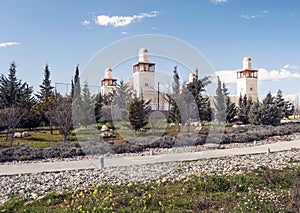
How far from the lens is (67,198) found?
4988 mm

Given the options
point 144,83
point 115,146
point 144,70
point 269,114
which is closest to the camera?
point 144,70

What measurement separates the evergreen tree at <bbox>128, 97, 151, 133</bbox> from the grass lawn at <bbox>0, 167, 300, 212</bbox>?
9.95 metres

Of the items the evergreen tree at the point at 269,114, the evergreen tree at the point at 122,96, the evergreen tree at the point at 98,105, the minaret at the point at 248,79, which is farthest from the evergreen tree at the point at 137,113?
the minaret at the point at 248,79

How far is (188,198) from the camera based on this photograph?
15.5 ft

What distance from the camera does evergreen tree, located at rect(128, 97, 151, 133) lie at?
617 inches

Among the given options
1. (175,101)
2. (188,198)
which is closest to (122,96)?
(175,101)

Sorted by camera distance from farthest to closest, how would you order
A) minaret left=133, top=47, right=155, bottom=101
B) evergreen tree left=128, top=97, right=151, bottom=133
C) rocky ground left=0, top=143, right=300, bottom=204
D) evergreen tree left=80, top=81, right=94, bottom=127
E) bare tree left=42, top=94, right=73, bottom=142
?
evergreen tree left=80, top=81, right=94, bottom=127, evergreen tree left=128, top=97, right=151, bottom=133, bare tree left=42, top=94, right=73, bottom=142, minaret left=133, top=47, right=155, bottom=101, rocky ground left=0, top=143, right=300, bottom=204

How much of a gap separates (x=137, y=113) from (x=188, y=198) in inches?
448

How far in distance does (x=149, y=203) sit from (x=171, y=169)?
→ 10.6 feet

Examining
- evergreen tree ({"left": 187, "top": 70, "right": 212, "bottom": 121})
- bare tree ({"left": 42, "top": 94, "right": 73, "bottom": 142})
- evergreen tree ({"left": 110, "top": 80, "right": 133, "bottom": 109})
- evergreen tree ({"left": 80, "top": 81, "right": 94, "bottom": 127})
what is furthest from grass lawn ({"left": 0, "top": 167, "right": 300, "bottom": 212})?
evergreen tree ({"left": 187, "top": 70, "right": 212, "bottom": 121})

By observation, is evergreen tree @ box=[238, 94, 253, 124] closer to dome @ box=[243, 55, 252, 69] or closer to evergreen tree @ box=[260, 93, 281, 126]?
evergreen tree @ box=[260, 93, 281, 126]

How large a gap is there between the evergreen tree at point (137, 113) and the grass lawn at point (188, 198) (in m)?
9.95

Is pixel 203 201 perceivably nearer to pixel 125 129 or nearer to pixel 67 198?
pixel 67 198

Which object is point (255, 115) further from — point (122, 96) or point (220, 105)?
point (122, 96)
